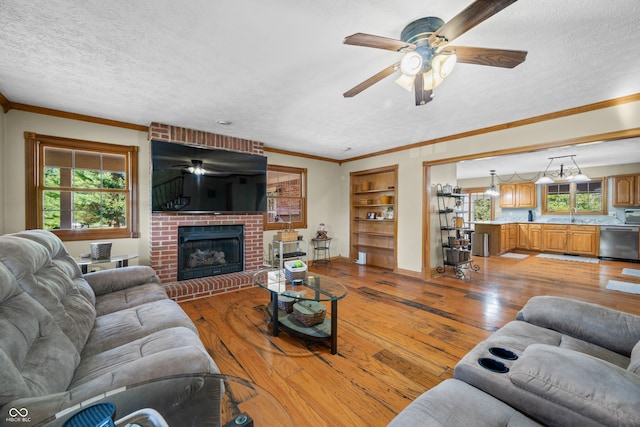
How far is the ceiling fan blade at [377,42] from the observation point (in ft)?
4.62

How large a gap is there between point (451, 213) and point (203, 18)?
4932 mm

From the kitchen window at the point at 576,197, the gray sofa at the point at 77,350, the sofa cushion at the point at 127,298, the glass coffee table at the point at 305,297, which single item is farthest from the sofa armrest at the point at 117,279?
the kitchen window at the point at 576,197

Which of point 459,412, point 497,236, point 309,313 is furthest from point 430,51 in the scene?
point 497,236

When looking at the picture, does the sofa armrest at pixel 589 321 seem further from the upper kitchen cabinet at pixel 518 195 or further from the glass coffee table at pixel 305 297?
the upper kitchen cabinet at pixel 518 195

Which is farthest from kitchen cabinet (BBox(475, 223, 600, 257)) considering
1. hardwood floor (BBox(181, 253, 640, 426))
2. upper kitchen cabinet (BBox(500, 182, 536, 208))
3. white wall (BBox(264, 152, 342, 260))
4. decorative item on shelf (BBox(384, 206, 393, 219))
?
white wall (BBox(264, 152, 342, 260))

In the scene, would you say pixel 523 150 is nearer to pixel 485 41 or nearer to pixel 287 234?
pixel 485 41

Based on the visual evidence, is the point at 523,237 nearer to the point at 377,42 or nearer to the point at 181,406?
the point at 377,42

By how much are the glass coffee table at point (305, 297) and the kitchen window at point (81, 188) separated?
2.33 m

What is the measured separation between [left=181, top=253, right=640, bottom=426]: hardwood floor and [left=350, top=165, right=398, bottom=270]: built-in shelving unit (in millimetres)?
1004

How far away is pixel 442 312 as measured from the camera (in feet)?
9.96

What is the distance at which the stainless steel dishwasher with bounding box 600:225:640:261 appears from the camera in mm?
5715

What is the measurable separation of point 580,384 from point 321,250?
505cm

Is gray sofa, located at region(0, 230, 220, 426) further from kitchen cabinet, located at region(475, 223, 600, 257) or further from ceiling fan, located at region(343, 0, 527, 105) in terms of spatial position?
kitchen cabinet, located at region(475, 223, 600, 257)

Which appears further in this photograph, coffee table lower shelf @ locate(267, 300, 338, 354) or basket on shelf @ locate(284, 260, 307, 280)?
basket on shelf @ locate(284, 260, 307, 280)
